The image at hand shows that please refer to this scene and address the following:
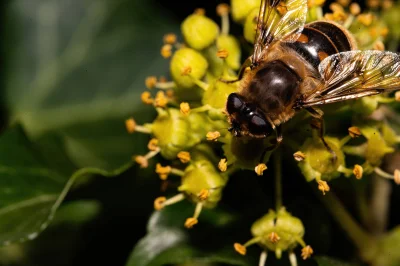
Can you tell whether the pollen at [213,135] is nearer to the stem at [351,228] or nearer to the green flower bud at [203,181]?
the green flower bud at [203,181]

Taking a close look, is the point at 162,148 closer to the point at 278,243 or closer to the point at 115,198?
the point at 278,243

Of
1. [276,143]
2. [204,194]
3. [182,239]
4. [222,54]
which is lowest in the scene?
[182,239]

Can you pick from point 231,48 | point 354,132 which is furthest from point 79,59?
point 354,132

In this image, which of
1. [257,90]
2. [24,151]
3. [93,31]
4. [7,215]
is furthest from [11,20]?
[257,90]

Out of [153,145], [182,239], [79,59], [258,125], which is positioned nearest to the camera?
[258,125]

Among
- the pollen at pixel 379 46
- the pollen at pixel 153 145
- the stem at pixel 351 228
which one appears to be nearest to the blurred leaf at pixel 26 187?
the pollen at pixel 153 145

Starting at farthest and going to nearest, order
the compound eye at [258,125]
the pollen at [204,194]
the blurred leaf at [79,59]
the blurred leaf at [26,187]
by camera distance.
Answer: the blurred leaf at [79,59] < the blurred leaf at [26,187] < the pollen at [204,194] < the compound eye at [258,125]

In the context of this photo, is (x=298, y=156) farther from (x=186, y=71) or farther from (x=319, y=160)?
(x=186, y=71)
